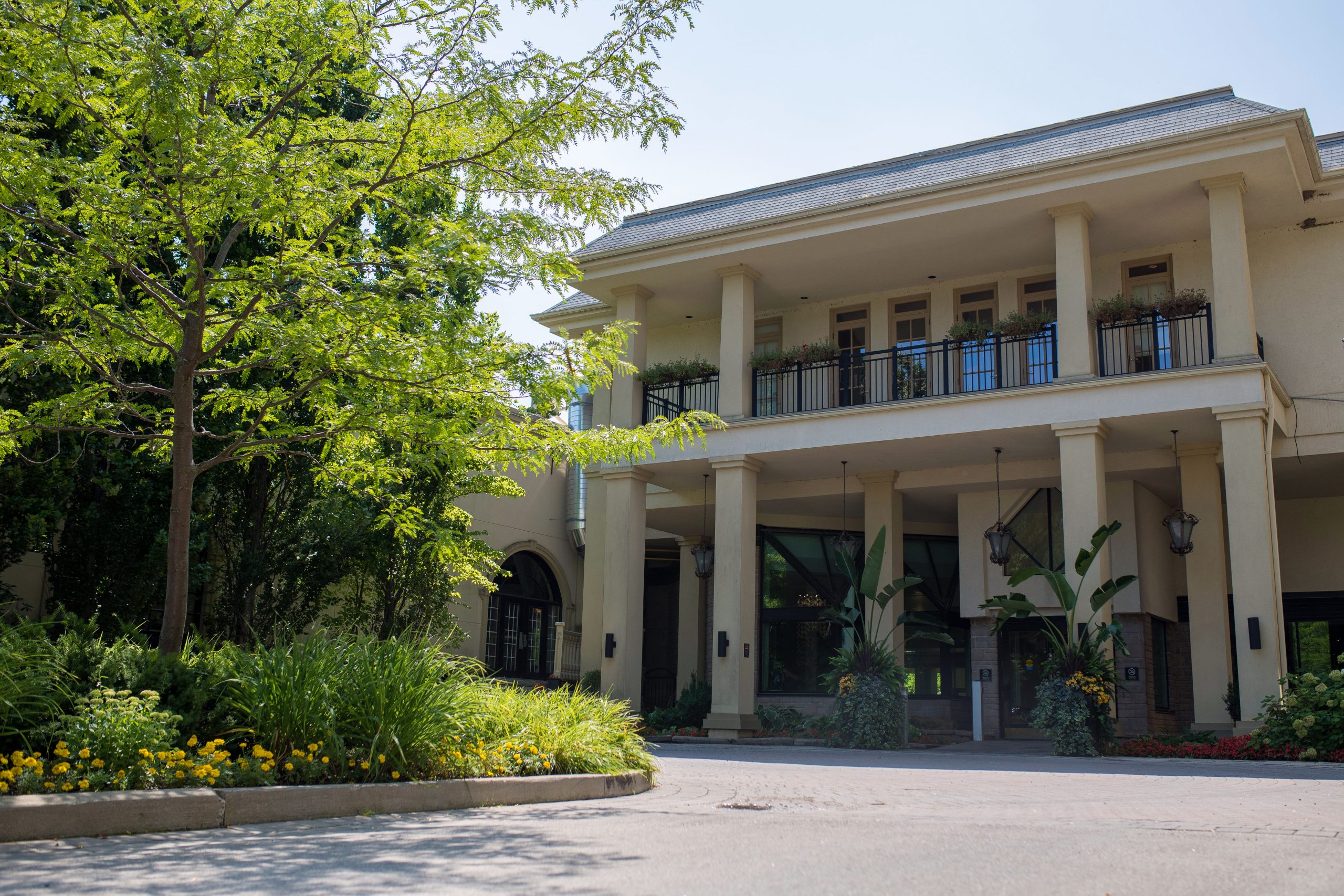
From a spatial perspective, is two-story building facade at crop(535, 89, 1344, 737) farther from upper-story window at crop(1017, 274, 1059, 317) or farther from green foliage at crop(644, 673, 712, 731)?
green foliage at crop(644, 673, 712, 731)

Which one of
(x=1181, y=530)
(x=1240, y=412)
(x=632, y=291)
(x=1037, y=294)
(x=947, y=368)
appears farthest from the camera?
(x=632, y=291)

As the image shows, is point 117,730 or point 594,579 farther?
point 594,579

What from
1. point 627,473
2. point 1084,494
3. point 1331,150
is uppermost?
point 1331,150

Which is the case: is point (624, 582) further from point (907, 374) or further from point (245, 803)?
point (245, 803)

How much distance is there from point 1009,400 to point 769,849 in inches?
461

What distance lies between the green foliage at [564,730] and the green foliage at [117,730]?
6.94 feet

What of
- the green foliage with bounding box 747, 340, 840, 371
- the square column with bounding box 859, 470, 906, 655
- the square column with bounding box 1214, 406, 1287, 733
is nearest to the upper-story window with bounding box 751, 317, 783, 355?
the green foliage with bounding box 747, 340, 840, 371

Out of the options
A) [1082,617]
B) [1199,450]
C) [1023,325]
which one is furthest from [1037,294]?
[1082,617]

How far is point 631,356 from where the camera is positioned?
19.1 m

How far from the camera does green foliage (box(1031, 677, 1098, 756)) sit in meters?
13.3

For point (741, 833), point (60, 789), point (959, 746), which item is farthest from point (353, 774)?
point (959, 746)

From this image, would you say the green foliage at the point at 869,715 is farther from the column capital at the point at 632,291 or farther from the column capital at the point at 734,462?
the column capital at the point at 632,291

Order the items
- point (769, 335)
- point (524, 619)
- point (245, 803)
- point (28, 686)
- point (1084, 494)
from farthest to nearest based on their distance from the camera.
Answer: point (524, 619), point (769, 335), point (1084, 494), point (28, 686), point (245, 803)

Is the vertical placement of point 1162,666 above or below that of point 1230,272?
below
